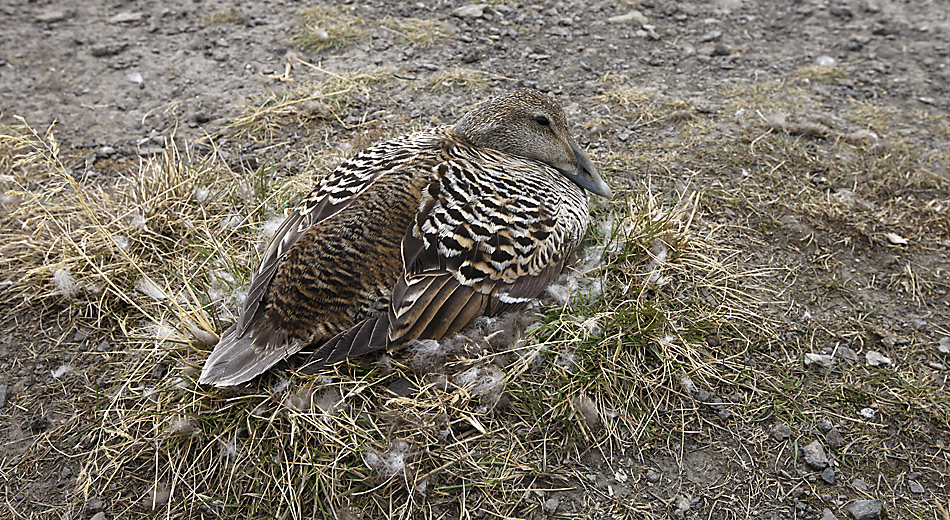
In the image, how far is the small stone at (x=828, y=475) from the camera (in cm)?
293

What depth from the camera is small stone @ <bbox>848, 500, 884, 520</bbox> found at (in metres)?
2.81

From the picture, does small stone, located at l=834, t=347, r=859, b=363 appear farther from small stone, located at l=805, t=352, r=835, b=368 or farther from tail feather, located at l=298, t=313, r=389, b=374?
tail feather, located at l=298, t=313, r=389, b=374

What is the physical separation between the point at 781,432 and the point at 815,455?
6.4 inches

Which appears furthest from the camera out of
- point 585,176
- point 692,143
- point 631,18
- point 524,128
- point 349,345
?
point 631,18

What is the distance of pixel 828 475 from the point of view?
2947 mm

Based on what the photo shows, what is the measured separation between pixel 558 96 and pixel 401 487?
361cm

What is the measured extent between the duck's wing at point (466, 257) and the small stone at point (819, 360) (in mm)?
1350

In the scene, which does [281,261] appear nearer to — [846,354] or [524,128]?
[524,128]

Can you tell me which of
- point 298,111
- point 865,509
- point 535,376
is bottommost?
point 865,509

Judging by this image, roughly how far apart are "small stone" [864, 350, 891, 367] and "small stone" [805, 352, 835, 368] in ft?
0.60

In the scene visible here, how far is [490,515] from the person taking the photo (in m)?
2.80

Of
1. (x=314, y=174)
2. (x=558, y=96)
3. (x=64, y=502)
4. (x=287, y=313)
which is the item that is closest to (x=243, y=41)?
(x=314, y=174)

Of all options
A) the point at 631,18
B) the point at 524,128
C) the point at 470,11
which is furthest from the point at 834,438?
the point at 470,11

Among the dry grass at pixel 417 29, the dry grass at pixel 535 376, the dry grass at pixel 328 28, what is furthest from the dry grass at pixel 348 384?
the dry grass at pixel 417 29
